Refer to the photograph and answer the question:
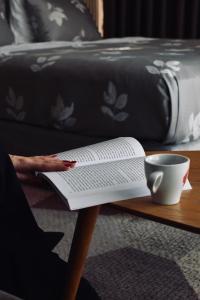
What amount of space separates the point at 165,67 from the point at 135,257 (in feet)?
1.99

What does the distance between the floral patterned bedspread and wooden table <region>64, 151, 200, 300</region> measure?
0.51 m

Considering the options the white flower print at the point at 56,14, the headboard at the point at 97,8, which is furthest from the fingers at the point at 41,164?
the headboard at the point at 97,8

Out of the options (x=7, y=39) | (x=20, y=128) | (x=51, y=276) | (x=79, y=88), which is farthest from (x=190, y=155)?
(x=7, y=39)

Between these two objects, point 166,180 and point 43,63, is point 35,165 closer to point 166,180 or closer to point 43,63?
point 166,180

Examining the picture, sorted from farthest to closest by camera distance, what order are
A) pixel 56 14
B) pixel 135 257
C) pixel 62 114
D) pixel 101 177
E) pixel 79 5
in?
pixel 79 5 < pixel 56 14 < pixel 62 114 < pixel 135 257 < pixel 101 177

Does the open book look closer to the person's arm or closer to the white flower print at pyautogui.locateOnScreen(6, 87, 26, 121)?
the person's arm

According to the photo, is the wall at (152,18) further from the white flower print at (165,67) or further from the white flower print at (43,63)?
the white flower print at (165,67)

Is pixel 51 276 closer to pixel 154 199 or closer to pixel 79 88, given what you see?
pixel 154 199

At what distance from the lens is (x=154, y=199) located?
2.79ft

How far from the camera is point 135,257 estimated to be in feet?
4.66

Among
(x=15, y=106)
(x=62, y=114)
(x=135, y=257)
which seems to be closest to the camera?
(x=135, y=257)

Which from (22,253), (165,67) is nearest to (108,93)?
(165,67)

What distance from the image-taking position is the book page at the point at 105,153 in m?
1.09

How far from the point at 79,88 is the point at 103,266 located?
65cm
